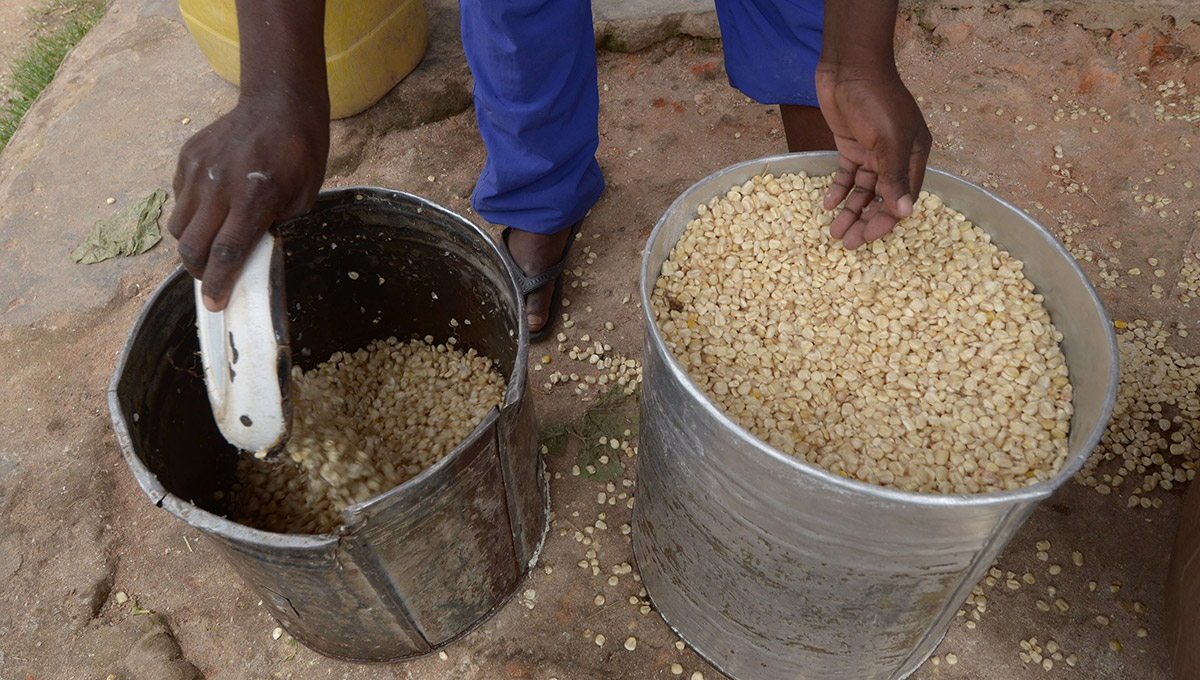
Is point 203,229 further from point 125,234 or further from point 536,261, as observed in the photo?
point 125,234

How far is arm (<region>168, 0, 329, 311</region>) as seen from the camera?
131 centimetres

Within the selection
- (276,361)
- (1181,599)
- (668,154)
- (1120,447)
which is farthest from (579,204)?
(1181,599)

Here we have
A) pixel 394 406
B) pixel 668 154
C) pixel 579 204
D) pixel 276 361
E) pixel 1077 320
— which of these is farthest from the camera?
pixel 668 154

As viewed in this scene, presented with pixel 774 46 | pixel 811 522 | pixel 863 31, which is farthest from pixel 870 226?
pixel 774 46

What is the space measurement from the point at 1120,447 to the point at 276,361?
87.2 inches

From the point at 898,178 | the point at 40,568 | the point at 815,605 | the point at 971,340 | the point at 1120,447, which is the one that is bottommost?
the point at 1120,447

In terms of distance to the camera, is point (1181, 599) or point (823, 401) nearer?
point (823, 401)

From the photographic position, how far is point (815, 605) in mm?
1546

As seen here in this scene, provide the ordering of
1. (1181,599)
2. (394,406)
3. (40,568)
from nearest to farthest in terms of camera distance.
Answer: (1181,599) < (40,568) < (394,406)

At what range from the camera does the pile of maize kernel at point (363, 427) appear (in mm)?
1957

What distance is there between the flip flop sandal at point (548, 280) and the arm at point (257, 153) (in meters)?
1.11

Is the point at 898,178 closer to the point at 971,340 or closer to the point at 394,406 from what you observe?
the point at 971,340

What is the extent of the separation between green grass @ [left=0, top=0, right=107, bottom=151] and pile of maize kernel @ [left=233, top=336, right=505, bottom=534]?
235 centimetres

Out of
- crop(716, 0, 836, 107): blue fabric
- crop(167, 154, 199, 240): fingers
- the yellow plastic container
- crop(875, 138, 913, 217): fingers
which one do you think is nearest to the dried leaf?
the yellow plastic container
